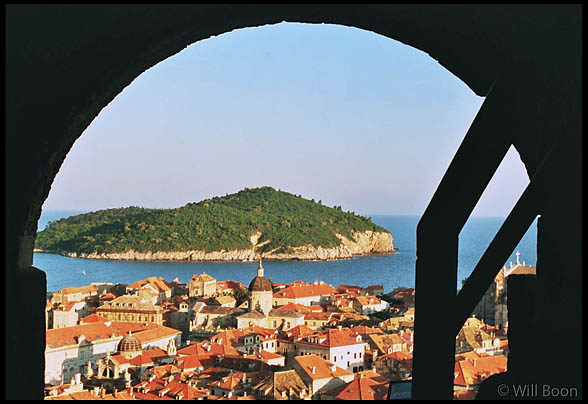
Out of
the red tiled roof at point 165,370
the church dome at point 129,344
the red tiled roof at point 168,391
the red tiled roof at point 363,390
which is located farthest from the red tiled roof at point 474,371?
the church dome at point 129,344

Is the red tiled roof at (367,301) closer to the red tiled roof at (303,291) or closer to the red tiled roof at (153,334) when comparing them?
the red tiled roof at (303,291)

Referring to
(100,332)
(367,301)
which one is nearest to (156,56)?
(100,332)

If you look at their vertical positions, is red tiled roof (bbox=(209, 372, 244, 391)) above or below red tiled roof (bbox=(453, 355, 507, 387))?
below

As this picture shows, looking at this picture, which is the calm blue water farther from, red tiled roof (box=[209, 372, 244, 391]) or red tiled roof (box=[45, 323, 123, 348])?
red tiled roof (box=[209, 372, 244, 391])

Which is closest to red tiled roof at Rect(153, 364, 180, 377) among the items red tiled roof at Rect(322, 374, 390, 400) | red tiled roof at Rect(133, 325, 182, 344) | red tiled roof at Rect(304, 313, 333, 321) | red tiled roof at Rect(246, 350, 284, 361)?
red tiled roof at Rect(246, 350, 284, 361)

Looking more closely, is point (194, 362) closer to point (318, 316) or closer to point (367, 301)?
point (318, 316)

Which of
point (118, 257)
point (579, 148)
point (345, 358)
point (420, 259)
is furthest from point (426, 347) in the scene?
point (118, 257)

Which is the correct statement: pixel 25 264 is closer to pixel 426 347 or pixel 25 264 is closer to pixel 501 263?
pixel 426 347
